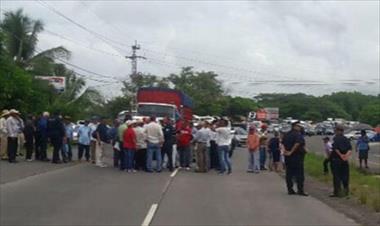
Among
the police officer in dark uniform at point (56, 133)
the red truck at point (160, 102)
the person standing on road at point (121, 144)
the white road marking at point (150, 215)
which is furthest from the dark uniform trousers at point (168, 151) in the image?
the red truck at point (160, 102)

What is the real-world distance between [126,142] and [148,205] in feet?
30.0

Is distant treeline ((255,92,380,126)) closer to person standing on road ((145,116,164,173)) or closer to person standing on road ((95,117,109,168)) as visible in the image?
person standing on road ((95,117,109,168))

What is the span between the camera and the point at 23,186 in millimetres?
17375

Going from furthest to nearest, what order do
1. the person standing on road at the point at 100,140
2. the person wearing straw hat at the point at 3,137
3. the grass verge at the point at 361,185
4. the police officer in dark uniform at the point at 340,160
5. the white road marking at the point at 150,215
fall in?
1. the person standing on road at the point at 100,140
2. the person wearing straw hat at the point at 3,137
3. the police officer in dark uniform at the point at 340,160
4. the grass verge at the point at 361,185
5. the white road marking at the point at 150,215

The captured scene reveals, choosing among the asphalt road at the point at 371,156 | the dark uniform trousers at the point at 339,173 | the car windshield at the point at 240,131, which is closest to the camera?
the dark uniform trousers at the point at 339,173

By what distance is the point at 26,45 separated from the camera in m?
45.6

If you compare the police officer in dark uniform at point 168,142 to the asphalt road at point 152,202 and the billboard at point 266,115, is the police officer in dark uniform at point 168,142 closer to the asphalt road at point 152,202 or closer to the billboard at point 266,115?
the asphalt road at point 152,202

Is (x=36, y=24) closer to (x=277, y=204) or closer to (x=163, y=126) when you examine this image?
(x=163, y=126)

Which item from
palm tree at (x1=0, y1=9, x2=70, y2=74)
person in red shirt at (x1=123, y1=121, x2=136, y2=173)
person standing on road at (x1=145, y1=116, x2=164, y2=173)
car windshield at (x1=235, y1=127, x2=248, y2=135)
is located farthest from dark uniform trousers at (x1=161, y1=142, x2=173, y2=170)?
car windshield at (x1=235, y1=127, x2=248, y2=135)

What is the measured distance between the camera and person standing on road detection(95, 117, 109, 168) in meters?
25.1

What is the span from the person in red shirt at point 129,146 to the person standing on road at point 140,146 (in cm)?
17

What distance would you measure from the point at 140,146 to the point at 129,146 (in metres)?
0.44

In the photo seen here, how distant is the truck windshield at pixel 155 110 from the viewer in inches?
1469

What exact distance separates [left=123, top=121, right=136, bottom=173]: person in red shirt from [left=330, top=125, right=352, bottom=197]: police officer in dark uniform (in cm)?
742
